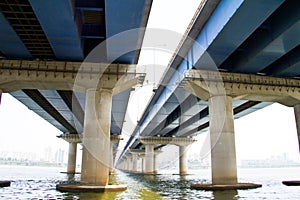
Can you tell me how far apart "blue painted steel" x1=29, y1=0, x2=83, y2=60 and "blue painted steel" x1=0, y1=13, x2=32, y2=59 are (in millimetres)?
1898

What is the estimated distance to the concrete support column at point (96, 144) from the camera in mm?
17969

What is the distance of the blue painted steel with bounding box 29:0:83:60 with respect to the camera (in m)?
12.6

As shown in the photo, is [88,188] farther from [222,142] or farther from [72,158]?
[72,158]

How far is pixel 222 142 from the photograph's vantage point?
20000 mm

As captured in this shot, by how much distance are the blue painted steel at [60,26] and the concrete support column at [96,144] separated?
3.42 metres

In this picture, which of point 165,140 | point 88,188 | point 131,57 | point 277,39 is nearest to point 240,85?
point 277,39

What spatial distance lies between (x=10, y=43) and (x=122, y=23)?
7722mm

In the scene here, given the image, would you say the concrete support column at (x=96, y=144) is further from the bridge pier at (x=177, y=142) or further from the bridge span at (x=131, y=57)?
the bridge pier at (x=177, y=142)

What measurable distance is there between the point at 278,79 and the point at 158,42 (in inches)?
410

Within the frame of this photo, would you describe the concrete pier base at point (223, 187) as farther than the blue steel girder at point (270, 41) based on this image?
Yes

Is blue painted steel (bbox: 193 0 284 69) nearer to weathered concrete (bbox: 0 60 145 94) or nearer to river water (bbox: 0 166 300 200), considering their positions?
weathered concrete (bbox: 0 60 145 94)

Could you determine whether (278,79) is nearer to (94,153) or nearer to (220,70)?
(220,70)

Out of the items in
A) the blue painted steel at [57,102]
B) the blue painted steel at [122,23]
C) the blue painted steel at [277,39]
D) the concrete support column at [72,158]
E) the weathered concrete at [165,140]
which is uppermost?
the blue painted steel at [277,39]

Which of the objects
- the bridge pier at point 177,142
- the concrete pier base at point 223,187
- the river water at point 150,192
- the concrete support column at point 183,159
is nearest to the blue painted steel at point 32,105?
the river water at point 150,192
